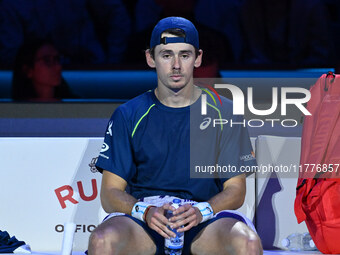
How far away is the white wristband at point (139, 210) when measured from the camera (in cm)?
227

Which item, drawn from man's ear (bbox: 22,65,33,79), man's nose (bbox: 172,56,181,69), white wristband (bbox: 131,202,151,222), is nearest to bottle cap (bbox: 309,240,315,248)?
white wristband (bbox: 131,202,151,222)

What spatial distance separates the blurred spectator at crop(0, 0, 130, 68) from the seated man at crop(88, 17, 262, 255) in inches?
76.3

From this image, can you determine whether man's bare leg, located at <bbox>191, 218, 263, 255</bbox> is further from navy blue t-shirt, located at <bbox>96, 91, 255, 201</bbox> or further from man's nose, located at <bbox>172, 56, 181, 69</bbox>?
man's nose, located at <bbox>172, 56, 181, 69</bbox>

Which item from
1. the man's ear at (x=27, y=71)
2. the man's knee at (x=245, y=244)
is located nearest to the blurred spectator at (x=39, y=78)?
the man's ear at (x=27, y=71)

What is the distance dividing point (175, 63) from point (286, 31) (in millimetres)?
2314

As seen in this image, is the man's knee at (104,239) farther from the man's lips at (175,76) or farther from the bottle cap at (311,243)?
the bottle cap at (311,243)

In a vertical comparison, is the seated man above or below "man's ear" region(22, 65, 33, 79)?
below

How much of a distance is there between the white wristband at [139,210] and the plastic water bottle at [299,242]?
0.82 m

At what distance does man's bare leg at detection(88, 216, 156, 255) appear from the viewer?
212 cm

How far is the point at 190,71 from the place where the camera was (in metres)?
2.54

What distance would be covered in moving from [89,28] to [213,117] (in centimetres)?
225

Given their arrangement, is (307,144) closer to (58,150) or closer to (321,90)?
(321,90)

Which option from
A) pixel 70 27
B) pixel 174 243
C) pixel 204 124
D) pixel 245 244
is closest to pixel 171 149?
pixel 204 124

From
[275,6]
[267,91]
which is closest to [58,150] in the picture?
[267,91]
